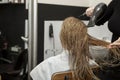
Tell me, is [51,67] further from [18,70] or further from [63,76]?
[18,70]

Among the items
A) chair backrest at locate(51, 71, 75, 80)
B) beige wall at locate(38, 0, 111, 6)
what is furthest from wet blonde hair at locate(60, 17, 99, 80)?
beige wall at locate(38, 0, 111, 6)

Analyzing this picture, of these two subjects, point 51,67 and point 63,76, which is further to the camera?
point 51,67

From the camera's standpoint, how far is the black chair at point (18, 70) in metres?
2.62

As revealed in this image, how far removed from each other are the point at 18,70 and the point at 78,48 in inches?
52.9

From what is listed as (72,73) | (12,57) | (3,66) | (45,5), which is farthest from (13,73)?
(72,73)

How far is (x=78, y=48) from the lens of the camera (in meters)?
1.53

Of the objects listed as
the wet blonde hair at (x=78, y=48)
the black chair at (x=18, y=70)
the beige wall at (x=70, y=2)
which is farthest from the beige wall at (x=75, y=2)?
the wet blonde hair at (x=78, y=48)

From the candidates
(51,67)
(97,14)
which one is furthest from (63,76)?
(97,14)

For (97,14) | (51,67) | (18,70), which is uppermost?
(97,14)

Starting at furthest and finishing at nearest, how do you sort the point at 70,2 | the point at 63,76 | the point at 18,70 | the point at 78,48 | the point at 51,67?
1. the point at 70,2
2. the point at 18,70
3. the point at 51,67
4. the point at 63,76
5. the point at 78,48

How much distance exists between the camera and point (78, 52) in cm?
153

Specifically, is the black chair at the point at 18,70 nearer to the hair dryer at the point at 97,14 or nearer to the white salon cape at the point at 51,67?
the white salon cape at the point at 51,67

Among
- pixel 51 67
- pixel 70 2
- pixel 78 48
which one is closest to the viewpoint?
pixel 78 48

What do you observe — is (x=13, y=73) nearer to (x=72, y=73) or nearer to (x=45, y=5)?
(x=45, y=5)
